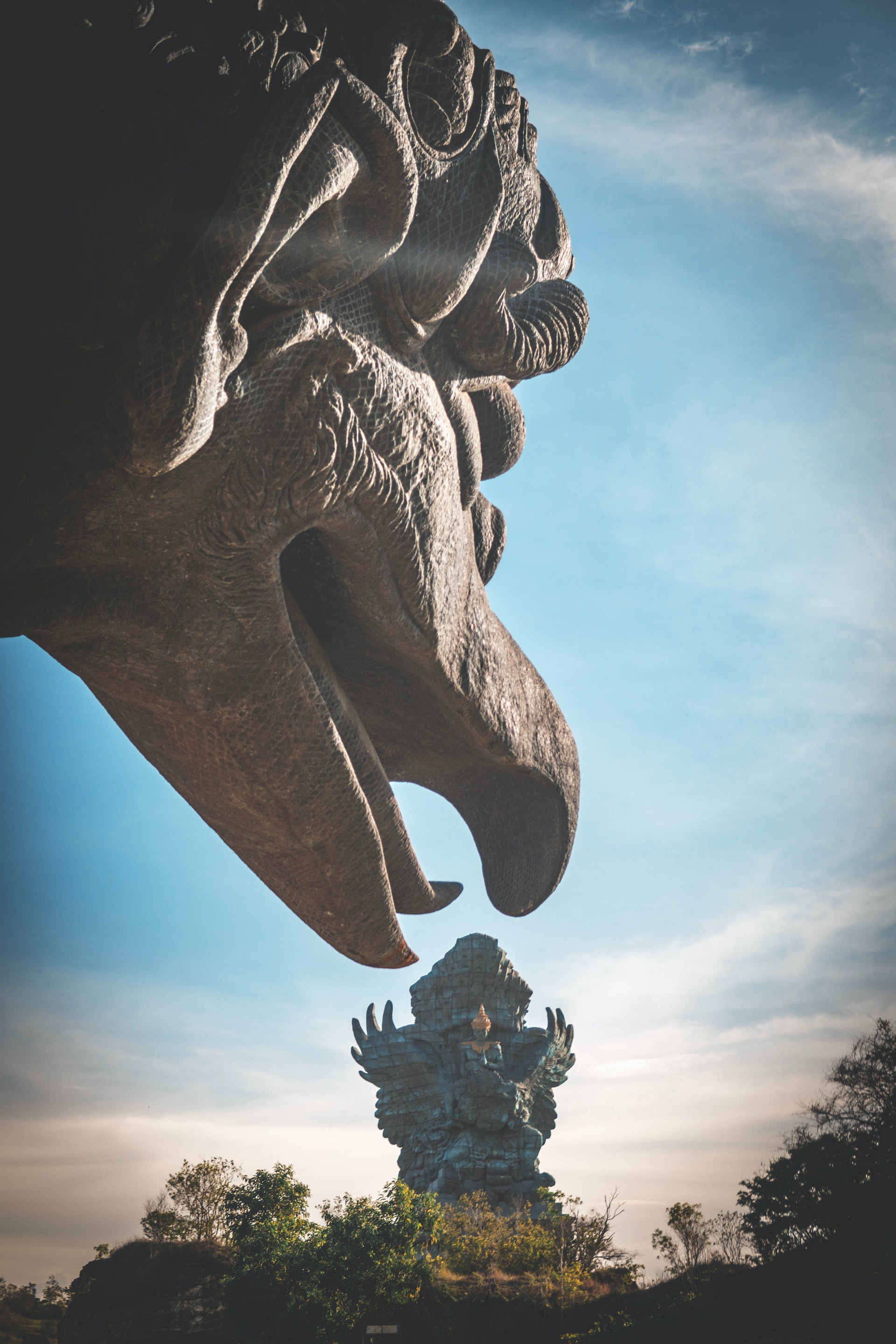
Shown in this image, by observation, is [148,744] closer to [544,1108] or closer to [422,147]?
[422,147]

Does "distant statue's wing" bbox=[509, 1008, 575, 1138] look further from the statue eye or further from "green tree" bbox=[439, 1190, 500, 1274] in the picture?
the statue eye

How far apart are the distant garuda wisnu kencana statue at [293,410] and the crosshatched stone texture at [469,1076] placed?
22753mm

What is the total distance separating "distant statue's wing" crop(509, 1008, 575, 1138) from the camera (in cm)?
2453

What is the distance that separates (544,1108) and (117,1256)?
1002 cm

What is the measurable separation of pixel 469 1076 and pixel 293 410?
23924 mm

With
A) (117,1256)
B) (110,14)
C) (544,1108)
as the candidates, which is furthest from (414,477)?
(544,1108)

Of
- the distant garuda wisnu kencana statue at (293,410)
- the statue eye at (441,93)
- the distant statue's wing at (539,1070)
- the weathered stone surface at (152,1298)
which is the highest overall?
the distant statue's wing at (539,1070)

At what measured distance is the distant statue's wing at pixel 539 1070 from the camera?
24.5 meters

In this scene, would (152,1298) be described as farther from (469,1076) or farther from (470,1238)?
(469,1076)

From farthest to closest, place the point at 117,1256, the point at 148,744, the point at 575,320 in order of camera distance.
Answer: the point at 117,1256 → the point at 575,320 → the point at 148,744

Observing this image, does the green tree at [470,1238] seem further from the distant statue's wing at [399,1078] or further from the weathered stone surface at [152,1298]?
the weathered stone surface at [152,1298]

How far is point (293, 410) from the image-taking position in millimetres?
1700

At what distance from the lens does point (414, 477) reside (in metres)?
1.91

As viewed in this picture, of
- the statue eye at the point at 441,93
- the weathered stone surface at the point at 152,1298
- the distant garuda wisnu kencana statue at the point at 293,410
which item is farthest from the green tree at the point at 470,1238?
the statue eye at the point at 441,93
